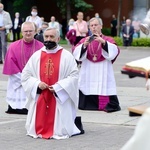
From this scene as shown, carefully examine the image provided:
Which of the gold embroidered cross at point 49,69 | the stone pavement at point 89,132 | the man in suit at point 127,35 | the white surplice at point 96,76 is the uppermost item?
the gold embroidered cross at point 49,69

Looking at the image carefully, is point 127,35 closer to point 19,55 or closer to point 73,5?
point 73,5

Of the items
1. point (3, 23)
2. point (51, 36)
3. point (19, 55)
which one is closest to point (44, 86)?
point (51, 36)

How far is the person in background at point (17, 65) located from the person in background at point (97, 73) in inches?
36.5

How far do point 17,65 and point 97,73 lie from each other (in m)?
1.54

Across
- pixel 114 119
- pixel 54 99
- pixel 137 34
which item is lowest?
pixel 137 34

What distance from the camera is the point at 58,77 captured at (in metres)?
8.40

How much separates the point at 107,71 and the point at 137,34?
26799 mm

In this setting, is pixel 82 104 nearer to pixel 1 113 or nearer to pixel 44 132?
pixel 1 113

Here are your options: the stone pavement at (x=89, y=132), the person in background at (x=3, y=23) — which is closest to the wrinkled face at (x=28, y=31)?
the stone pavement at (x=89, y=132)

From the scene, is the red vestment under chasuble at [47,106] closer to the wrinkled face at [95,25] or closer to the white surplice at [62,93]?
the white surplice at [62,93]

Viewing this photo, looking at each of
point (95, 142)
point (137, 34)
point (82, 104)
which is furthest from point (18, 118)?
point (137, 34)

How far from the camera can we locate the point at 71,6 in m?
43.9

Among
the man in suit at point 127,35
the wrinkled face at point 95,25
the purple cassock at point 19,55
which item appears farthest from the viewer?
the man in suit at point 127,35

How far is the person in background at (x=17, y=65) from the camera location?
10328 millimetres
